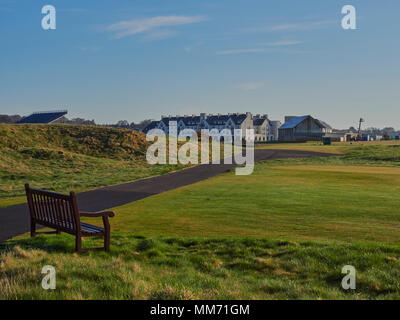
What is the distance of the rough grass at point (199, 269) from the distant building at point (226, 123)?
344ft

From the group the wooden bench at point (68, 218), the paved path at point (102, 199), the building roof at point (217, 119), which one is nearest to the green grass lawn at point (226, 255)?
the wooden bench at point (68, 218)

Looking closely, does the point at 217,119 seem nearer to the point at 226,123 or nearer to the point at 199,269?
the point at 226,123

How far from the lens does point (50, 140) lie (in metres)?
48.2

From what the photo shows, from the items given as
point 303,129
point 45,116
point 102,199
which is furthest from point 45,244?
point 303,129

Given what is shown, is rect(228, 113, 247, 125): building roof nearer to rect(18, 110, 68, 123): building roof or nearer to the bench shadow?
rect(18, 110, 68, 123): building roof

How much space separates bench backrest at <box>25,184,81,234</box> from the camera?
791 centimetres

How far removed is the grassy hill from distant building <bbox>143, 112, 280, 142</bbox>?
210 ft

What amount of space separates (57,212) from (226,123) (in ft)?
359

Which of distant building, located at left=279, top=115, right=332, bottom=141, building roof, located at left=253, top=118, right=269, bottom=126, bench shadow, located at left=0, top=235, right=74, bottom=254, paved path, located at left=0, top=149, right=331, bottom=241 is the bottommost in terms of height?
paved path, located at left=0, top=149, right=331, bottom=241

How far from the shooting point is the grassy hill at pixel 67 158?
25062 mm

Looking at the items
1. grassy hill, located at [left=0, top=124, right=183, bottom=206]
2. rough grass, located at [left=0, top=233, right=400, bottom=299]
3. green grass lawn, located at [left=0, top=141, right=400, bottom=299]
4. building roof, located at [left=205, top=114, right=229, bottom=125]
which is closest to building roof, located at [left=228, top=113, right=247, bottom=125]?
building roof, located at [left=205, top=114, right=229, bottom=125]

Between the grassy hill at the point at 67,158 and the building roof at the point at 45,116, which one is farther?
the building roof at the point at 45,116

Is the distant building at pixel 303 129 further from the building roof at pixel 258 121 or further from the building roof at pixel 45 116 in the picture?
the building roof at pixel 45 116
